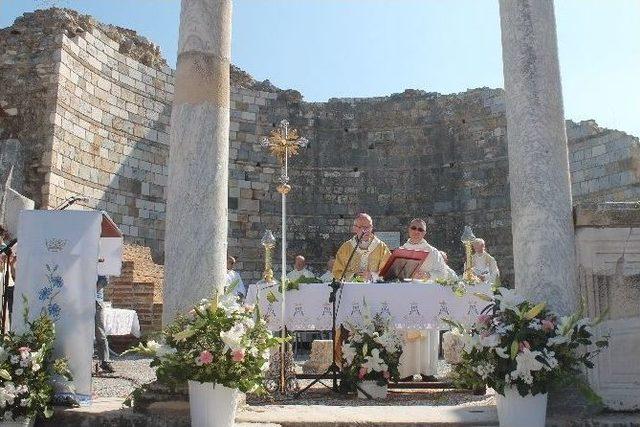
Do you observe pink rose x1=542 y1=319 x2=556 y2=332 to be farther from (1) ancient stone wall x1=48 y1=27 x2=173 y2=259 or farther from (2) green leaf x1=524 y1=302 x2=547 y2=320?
(1) ancient stone wall x1=48 y1=27 x2=173 y2=259

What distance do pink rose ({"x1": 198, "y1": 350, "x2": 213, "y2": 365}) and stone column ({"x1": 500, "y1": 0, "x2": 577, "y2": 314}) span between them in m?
2.92

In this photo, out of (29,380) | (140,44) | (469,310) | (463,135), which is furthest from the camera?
(463,135)

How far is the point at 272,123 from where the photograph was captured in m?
20.0

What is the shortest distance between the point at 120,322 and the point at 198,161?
21.0 ft

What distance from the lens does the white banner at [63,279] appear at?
6020 mm

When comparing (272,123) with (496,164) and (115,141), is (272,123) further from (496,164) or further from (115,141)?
(496,164)

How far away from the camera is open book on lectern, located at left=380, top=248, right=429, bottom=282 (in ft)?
27.9

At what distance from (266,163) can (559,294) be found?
14.2 meters

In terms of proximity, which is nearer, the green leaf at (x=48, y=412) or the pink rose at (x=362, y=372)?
the green leaf at (x=48, y=412)

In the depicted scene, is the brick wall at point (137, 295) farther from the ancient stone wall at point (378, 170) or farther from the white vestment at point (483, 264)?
the white vestment at point (483, 264)

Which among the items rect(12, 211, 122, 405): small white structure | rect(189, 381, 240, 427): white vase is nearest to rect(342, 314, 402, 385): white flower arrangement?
rect(189, 381, 240, 427): white vase

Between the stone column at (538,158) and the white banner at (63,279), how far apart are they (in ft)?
13.1

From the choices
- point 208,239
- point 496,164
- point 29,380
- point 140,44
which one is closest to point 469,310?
Answer: point 208,239

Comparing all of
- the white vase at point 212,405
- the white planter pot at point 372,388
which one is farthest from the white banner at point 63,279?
the white planter pot at point 372,388
